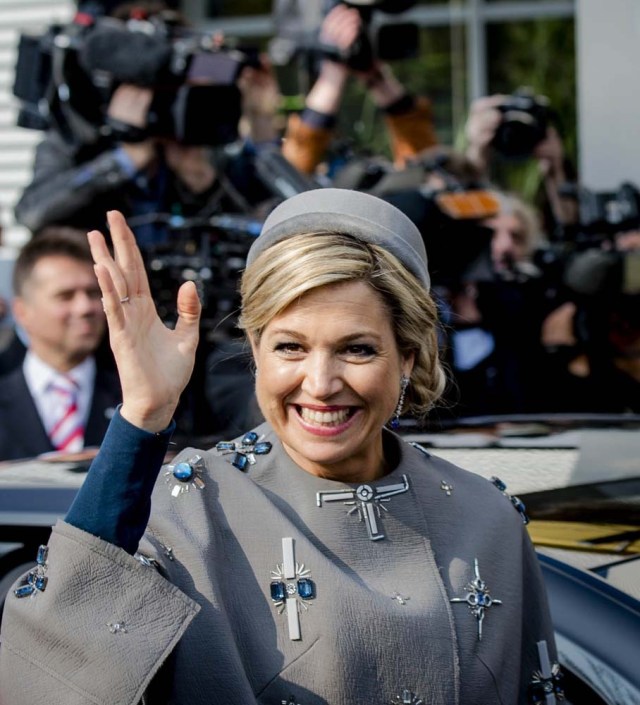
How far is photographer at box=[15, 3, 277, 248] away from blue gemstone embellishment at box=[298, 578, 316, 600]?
2300 millimetres

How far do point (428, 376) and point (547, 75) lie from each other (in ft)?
26.2

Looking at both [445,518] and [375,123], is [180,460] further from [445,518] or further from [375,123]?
[375,123]

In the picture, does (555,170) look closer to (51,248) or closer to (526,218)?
(526,218)

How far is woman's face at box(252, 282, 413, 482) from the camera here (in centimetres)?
193

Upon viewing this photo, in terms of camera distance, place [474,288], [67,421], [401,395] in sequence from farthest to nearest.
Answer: [474,288], [67,421], [401,395]

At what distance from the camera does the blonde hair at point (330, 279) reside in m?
1.92

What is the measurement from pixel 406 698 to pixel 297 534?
10.5 inches

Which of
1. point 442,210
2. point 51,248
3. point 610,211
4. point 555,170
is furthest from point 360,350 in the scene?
point 555,170

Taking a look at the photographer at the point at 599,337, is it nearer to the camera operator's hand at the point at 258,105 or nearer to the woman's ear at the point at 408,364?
the camera operator's hand at the point at 258,105

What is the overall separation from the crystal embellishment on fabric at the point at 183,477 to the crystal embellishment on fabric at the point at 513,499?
54cm

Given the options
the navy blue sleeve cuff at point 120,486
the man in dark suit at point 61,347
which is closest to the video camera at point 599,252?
the man in dark suit at point 61,347

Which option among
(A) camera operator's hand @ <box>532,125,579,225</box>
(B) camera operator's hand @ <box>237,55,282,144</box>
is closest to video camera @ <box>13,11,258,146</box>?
(B) camera operator's hand @ <box>237,55,282,144</box>

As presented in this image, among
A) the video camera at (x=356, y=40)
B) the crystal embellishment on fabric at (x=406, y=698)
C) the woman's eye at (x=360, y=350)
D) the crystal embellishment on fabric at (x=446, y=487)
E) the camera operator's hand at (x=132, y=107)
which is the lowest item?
the crystal embellishment on fabric at (x=406, y=698)

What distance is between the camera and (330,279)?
6.29 feet
